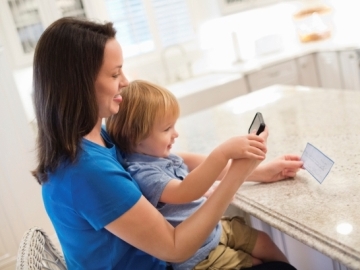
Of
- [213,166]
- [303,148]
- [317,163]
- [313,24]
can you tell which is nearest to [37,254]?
[213,166]

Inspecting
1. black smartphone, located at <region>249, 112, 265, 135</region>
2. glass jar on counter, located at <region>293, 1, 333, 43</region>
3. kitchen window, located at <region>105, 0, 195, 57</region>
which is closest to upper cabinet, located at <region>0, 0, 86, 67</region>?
kitchen window, located at <region>105, 0, 195, 57</region>

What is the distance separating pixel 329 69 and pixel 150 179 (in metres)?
3.20

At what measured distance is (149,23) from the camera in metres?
4.09

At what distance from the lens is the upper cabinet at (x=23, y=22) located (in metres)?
3.24

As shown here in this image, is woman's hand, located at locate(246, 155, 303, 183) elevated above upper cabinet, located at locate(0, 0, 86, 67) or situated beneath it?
situated beneath

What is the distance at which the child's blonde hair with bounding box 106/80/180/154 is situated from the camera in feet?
3.44

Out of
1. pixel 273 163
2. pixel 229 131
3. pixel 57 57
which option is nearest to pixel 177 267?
pixel 273 163

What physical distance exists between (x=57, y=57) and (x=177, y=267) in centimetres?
57

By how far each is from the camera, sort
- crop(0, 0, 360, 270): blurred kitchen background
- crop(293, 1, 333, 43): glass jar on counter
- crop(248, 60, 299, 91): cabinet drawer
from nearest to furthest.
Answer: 1. crop(0, 0, 360, 270): blurred kitchen background
2. crop(248, 60, 299, 91): cabinet drawer
3. crop(293, 1, 333, 43): glass jar on counter

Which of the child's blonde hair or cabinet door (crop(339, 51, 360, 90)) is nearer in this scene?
the child's blonde hair

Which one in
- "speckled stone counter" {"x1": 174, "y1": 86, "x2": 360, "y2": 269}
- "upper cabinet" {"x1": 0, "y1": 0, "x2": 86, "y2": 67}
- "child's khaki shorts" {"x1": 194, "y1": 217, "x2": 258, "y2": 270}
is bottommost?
"child's khaki shorts" {"x1": 194, "y1": 217, "x2": 258, "y2": 270}

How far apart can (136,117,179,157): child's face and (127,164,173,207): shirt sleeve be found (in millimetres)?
63

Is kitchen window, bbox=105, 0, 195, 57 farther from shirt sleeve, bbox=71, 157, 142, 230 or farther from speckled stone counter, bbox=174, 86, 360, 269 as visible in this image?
shirt sleeve, bbox=71, 157, 142, 230

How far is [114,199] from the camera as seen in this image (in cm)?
84
